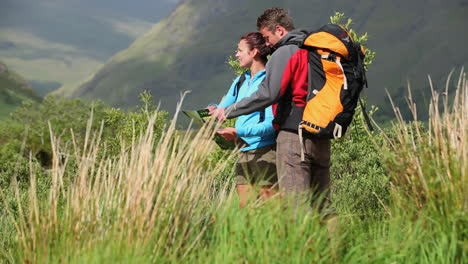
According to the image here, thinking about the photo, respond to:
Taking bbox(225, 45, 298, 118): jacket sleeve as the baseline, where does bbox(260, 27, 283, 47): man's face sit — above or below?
above

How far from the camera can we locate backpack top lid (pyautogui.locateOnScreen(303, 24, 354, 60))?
4.30 metres

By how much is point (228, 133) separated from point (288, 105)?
559 mm

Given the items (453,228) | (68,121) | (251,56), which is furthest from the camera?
(68,121)

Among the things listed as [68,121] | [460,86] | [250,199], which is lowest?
[250,199]

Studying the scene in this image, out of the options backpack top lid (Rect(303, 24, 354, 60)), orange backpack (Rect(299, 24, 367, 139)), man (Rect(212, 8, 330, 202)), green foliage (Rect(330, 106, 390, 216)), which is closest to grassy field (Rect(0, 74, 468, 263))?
man (Rect(212, 8, 330, 202))

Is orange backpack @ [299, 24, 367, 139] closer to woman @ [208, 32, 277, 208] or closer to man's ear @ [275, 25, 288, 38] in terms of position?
man's ear @ [275, 25, 288, 38]

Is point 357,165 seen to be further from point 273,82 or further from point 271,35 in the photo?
point 273,82

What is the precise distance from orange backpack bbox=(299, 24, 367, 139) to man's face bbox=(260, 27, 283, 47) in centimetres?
31

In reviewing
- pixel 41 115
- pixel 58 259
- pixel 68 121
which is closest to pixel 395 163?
pixel 58 259

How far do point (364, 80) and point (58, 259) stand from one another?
2.46 meters

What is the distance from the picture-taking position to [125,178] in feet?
13.5

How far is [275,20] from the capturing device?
15.1 ft

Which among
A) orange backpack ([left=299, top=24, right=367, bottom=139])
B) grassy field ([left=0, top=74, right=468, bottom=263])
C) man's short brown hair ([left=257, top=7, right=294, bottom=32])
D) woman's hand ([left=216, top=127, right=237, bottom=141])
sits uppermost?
man's short brown hair ([left=257, top=7, right=294, bottom=32])

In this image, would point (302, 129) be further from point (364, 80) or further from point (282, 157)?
point (364, 80)
